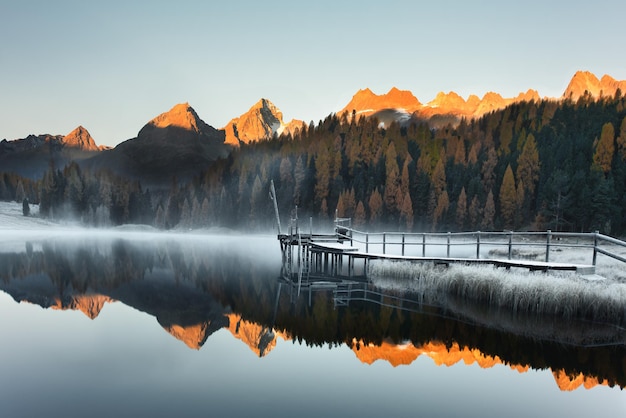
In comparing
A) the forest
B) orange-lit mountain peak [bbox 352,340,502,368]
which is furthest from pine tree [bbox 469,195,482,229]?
orange-lit mountain peak [bbox 352,340,502,368]

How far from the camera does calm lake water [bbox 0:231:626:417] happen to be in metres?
10.9

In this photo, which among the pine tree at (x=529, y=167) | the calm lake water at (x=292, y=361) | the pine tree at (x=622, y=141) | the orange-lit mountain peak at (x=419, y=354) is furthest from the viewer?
the pine tree at (x=529, y=167)

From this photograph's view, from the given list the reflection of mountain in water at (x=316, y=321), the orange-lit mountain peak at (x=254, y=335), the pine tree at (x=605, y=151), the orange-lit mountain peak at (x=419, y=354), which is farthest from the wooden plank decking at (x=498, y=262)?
the pine tree at (x=605, y=151)

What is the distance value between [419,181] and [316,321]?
78605mm

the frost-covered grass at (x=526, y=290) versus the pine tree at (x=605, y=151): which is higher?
the pine tree at (x=605, y=151)

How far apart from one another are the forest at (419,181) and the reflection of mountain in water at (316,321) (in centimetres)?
5864

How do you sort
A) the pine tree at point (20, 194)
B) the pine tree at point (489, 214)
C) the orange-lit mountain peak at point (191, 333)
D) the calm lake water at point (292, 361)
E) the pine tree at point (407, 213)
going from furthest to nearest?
the pine tree at point (20, 194) < the pine tree at point (407, 213) < the pine tree at point (489, 214) < the orange-lit mountain peak at point (191, 333) < the calm lake water at point (292, 361)

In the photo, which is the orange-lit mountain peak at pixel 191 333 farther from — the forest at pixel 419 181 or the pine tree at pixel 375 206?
the pine tree at pixel 375 206

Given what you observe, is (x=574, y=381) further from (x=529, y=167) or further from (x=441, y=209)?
(x=529, y=167)

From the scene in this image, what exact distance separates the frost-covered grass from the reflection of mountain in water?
92 cm

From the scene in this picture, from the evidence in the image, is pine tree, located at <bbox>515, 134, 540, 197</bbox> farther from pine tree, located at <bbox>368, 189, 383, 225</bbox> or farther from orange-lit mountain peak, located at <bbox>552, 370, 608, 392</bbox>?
orange-lit mountain peak, located at <bbox>552, 370, 608, 392</bbox>

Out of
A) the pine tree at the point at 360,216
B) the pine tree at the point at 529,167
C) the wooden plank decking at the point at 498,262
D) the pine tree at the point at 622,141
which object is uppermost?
the pine tree at the point at 622,141

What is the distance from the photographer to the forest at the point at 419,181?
75750 millimetres

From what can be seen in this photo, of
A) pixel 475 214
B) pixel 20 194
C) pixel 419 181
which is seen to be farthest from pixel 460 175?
pixel 20 194
